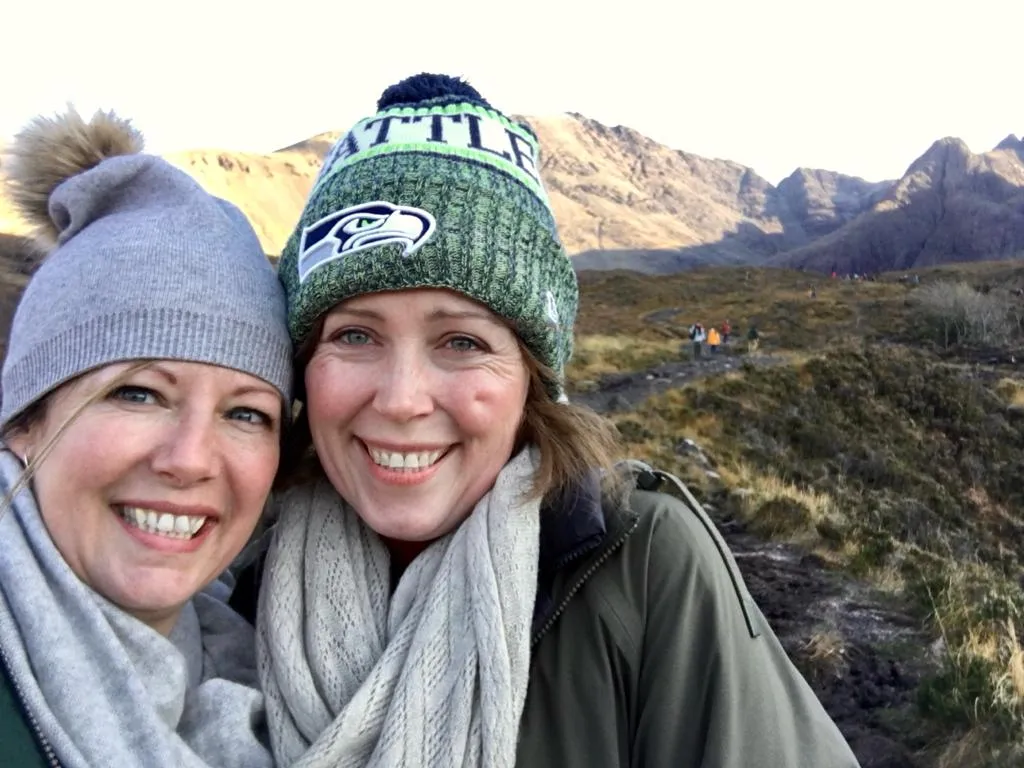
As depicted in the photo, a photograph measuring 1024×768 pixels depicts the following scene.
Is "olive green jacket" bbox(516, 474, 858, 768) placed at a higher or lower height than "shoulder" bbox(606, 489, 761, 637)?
lower

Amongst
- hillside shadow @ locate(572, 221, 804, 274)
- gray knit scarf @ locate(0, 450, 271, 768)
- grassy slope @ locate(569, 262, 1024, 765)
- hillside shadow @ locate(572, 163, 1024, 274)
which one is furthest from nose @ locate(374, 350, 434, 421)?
hillside shadow @ locate(572, 163, 1024, 274)

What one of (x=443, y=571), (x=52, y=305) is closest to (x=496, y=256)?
(x=443, y=571)

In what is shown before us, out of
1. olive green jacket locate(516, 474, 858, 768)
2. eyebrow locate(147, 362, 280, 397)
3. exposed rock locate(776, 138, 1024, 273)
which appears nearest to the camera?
olive green jacket locate(516, 474, 858, 768)

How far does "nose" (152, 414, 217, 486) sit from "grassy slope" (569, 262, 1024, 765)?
4301mm

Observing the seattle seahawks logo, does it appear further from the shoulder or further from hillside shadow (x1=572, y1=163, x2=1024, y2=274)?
hillside shadow (x1=572, y1=163, x2=1024, y2=274)

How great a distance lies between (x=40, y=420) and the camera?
176 cm

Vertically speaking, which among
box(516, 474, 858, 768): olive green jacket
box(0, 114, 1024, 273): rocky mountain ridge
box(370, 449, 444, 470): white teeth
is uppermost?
box(0, 114, 1024, 273): rocky mountain ridge

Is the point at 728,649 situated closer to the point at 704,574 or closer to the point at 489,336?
the point at 704,574

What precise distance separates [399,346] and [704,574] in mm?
856

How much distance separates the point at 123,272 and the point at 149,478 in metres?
0.46

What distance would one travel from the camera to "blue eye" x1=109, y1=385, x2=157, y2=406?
171 cm

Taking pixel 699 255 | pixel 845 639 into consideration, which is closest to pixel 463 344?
pixel 845 639

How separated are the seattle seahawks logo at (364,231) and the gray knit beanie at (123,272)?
18 centimetres

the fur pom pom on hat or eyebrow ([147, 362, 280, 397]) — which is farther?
the fur pom pom on hat
